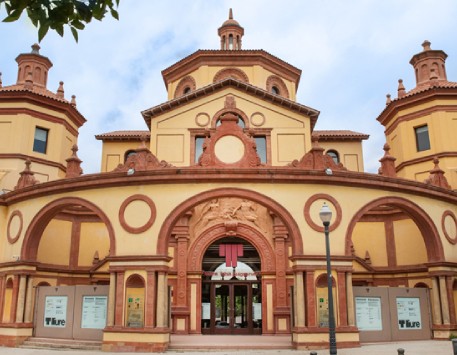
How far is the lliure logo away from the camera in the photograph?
66.1 feet

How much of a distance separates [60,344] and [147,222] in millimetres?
5781

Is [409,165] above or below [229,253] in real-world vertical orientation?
above

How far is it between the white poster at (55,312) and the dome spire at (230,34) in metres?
25.8

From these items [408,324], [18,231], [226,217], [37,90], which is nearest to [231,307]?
[226,217]

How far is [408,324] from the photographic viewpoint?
20.3 meters

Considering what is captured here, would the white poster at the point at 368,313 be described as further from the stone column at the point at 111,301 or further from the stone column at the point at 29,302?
the stone column at the point at 29,302

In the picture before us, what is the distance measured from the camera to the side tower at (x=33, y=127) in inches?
1070

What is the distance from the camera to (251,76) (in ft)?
113

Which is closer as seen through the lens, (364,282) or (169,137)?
(364,282)

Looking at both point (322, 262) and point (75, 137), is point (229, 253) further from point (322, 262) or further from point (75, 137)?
point (75, 137)

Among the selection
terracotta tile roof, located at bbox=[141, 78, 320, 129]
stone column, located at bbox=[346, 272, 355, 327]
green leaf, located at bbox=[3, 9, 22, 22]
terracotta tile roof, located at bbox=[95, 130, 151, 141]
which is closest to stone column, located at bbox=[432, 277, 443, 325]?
stone column, located at bbox=[346, 272, 355, 327]

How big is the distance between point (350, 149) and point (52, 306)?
22.7m

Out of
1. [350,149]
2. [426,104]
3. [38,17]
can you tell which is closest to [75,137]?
[350,149]

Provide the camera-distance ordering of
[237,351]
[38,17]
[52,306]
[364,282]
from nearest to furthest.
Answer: [38,17] → [237,351] → [52,306] → [364,282]
